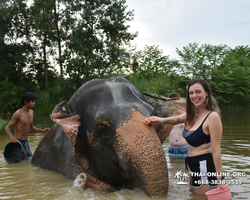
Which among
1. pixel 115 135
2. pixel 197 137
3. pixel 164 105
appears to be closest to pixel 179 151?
pixel 164 105

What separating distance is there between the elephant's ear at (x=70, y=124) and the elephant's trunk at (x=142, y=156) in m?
0.64

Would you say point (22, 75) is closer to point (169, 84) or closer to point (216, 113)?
point (169, 84)

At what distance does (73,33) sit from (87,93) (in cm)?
2183

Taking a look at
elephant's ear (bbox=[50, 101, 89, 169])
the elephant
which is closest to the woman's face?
the elephant

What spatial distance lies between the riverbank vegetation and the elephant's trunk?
20.0 metres

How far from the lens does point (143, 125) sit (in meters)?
3.12

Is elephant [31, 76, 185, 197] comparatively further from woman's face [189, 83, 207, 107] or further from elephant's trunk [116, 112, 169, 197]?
woman's face [189, 83, 207, 107]

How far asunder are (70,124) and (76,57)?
66.3 ft

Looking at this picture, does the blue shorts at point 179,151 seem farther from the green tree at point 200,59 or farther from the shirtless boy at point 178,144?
the green tree at point 200,59

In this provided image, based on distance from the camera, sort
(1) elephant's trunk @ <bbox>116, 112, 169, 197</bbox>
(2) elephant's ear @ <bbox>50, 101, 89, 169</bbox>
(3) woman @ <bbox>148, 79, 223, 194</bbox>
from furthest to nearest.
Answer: (2) elephant's ear @ <bbox>50, 101, 89, 169</bbox>, (3) woman @ <bbox>148, 79, 223, 194</bbox>, (1) elephant's trunk @ <bbox>116, 112, 169, 197</bbox>

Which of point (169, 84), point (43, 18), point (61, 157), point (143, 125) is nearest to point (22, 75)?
point (43, 18)

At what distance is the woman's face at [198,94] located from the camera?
3.20 metres

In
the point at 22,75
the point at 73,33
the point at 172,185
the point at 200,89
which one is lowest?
the point at 172,185

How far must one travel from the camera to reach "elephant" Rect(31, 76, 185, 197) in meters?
2.96
